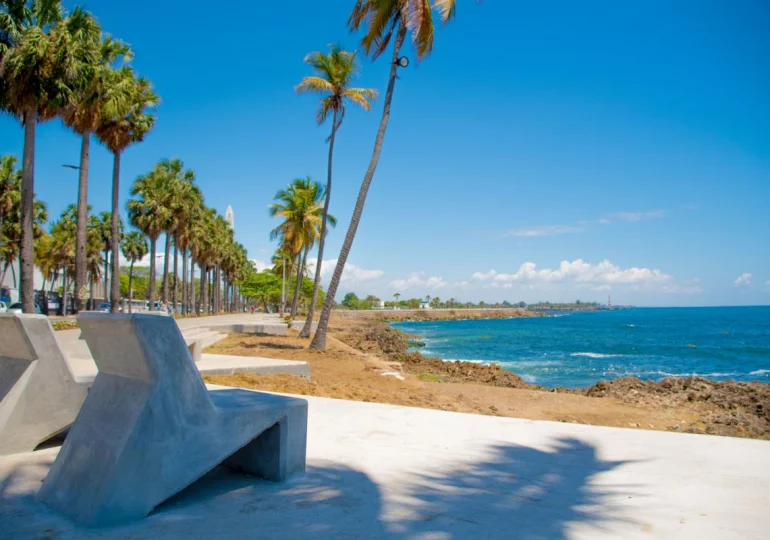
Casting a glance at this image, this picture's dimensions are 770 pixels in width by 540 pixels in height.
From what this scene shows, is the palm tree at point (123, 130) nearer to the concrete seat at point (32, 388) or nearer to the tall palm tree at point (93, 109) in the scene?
the tall palm tree at point (93, 109)

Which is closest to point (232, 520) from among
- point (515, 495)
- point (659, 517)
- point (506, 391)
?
point (515, 495)

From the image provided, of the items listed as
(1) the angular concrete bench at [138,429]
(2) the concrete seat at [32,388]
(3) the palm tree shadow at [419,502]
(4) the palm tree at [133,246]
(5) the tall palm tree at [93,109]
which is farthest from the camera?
(4) the palm tree at [133,246]

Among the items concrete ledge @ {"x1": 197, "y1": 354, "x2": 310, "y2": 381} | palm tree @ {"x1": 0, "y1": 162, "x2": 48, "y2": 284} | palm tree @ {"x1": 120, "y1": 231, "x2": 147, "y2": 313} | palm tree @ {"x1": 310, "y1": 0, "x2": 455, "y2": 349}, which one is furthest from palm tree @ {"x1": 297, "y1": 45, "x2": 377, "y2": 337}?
palm tree @ {"x1": 120, "y1": 231, "x2": 147, "y2": 313}

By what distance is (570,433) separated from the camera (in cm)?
630

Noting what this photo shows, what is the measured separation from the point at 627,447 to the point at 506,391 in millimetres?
8905

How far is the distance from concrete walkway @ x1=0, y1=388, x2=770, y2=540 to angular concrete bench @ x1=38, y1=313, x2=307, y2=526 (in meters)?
0.16

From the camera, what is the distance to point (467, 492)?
4.11 m

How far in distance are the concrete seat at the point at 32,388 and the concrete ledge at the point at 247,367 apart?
16.1 feet

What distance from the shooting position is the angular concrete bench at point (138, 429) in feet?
10.5

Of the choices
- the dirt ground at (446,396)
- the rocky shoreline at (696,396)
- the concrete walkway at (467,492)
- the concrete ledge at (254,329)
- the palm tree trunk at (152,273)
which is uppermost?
the palm tree trunk at (152,273)

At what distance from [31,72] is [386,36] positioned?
11.8m

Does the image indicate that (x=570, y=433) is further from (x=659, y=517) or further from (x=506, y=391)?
(x=506, y=391)

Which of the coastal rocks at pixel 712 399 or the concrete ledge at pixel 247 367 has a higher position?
the concrete ledge at pixel 247 367

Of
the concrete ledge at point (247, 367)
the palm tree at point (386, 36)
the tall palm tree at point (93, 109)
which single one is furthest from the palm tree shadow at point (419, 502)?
the tall palm tree at point (93, 109)
